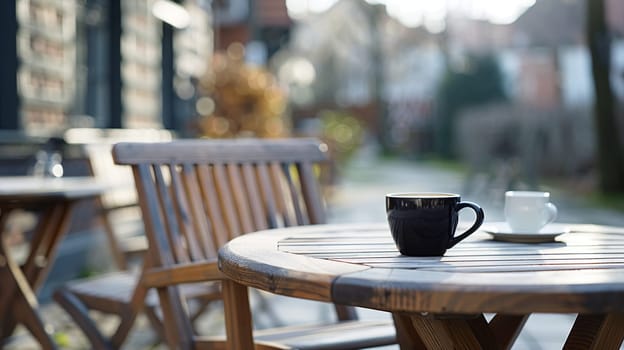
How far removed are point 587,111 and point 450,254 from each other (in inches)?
502

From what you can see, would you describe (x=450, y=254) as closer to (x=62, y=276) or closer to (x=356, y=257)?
(x=356, y=257)

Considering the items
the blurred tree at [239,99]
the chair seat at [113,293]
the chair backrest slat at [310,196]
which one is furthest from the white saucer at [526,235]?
the blurred tree at [239,99]

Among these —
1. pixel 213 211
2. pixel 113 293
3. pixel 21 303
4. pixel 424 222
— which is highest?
pixel 424 222

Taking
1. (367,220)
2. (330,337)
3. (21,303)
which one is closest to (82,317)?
(21,303)

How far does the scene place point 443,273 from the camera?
1.58 metres

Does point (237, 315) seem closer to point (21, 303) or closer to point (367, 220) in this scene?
point (21, 303)

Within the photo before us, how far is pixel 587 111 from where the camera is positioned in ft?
46.0

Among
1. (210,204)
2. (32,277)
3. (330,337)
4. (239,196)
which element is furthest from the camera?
(32,277)

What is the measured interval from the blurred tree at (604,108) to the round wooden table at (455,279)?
33.9 ft

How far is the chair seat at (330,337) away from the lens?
2469 mm

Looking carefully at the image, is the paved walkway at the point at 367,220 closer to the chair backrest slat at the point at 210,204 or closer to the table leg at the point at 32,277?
the table leg at the point at 32,277

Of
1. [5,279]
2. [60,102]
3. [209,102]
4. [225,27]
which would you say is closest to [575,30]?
→ [225,27]

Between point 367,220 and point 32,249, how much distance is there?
6320mm

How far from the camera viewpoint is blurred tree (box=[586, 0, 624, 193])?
12.2 m
